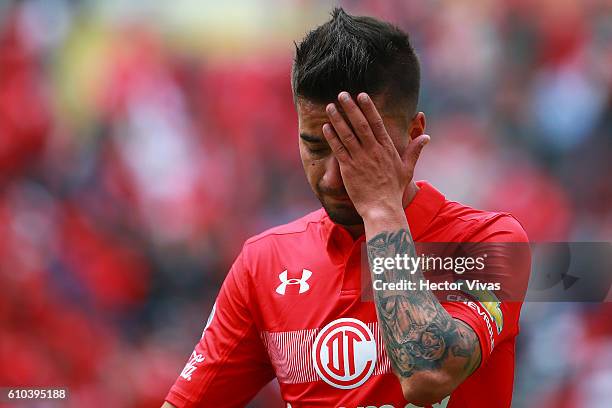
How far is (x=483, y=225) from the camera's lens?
79.7 inches

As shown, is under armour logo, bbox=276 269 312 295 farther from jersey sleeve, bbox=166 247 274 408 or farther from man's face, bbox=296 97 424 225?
man's face, bbox=296 97 424 225

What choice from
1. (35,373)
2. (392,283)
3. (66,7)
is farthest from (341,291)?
(66,7)

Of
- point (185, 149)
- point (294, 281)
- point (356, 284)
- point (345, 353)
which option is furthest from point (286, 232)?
point (185, 149)

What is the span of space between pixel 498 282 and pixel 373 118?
487 millimetres

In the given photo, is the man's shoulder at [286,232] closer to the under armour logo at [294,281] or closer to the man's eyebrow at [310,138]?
the under armour logo at [294,281]

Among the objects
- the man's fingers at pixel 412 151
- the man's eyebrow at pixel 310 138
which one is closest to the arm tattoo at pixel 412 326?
the man's fingers at pixel 412 151

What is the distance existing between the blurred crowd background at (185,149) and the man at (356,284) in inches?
75.9

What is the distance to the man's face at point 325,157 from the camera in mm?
1928

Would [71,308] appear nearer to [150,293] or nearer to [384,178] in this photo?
[150,293]

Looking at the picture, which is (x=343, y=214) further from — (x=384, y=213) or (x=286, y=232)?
(x=286, y=232)

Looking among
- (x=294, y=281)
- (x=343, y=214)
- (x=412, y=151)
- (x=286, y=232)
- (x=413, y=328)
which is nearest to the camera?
(x=413, y=328)

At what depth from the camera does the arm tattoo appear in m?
1.73

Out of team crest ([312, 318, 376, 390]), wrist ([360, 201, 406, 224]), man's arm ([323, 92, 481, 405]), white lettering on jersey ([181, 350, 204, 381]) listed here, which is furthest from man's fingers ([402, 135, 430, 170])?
A: white lettering on jersey ([181, 350, 204, 381])

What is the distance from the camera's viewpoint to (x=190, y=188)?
4.20 meters
